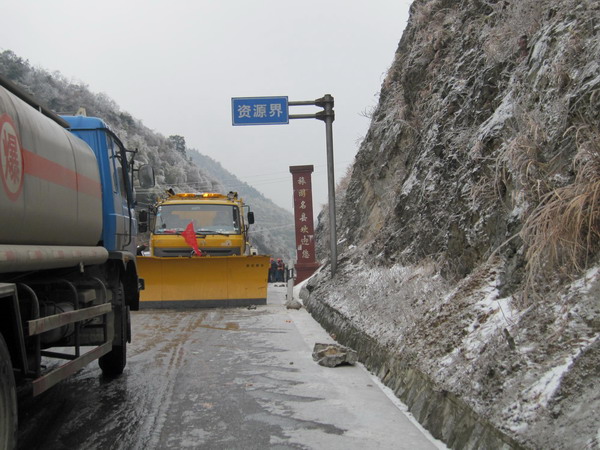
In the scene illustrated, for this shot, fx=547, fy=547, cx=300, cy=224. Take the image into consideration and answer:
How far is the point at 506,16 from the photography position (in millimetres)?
7758

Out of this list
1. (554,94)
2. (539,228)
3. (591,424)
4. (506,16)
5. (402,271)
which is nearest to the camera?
(591,424)

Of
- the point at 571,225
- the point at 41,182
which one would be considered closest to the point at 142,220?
the point at 41,182

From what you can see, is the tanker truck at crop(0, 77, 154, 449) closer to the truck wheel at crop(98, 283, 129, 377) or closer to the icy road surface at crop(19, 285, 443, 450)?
the truck wheel at crop(98, 283, 129, 377)

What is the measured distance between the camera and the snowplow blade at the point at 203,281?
43.2 ft

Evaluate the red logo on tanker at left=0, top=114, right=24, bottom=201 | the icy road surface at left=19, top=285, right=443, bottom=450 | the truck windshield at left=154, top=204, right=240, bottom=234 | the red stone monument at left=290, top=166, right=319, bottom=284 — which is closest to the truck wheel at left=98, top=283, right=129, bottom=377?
the icy road surface at left=19, top=285, right=443, bottom=450

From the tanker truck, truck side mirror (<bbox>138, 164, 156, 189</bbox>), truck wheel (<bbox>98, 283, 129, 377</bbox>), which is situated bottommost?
truck wheel (<bbox>98, 283, 129, 377</bbox>)

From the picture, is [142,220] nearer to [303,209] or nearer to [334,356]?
[334,356]

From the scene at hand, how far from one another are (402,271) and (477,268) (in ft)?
9.11

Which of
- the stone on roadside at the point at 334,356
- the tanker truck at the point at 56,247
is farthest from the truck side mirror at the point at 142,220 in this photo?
the stone on roadside at the point at 334,356

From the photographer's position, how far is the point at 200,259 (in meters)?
13.2

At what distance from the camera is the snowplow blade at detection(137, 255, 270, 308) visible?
1318cm

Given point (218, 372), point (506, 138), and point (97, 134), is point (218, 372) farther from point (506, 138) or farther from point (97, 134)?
point (506, 138)

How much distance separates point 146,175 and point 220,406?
119 inches

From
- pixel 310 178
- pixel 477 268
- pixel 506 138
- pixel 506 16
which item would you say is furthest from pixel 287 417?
pixel 310 178
